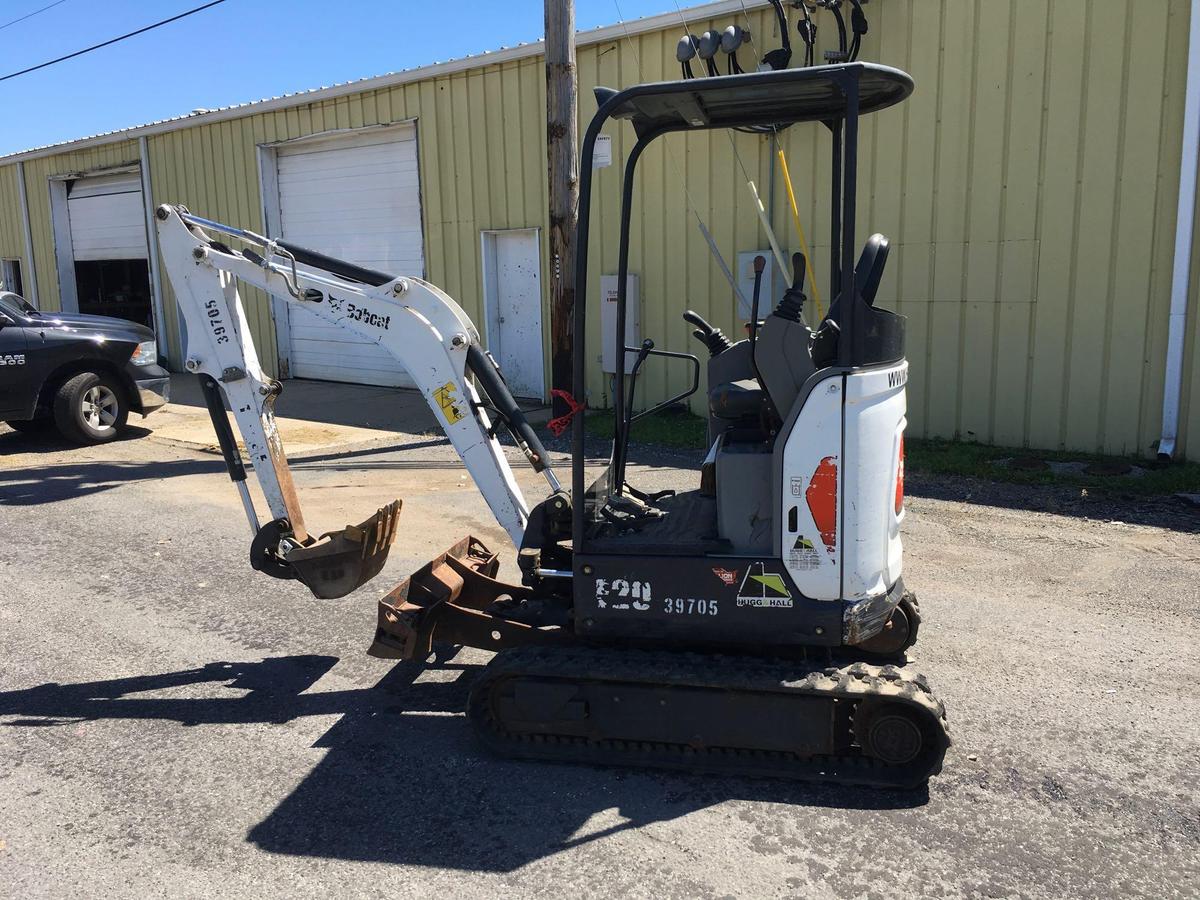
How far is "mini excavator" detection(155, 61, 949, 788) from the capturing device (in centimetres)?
367

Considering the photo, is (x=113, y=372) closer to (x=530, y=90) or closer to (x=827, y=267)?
(x=530, y=90)

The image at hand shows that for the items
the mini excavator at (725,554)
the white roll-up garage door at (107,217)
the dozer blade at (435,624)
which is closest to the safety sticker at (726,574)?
the mini excavator at (725,554)

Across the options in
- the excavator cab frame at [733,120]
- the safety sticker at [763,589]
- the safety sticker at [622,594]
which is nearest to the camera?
the excavator cab frame at [733,120]

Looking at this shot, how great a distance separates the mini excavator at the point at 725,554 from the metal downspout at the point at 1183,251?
5909 mm

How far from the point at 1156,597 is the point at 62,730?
19.2 feet

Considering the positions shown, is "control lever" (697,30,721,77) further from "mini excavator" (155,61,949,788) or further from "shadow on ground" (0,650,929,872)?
"shadow on ground" (0,650,929,872)

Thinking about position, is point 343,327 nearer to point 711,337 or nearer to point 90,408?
point 711,337

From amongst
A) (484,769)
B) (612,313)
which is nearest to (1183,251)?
(612,313)

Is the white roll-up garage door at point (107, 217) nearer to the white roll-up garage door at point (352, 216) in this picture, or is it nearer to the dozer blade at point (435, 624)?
the white roll-up garage door at point (352, 216)

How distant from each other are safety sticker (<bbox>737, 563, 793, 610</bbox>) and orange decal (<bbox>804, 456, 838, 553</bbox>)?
9.3 inches

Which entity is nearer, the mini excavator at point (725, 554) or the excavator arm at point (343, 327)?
the mini excavator at point (725, 554)

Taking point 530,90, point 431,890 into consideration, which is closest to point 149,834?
point 431,890

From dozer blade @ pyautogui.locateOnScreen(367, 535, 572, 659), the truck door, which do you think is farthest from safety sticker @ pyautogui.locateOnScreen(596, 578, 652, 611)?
the truck door

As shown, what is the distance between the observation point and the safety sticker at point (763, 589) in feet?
12.5
